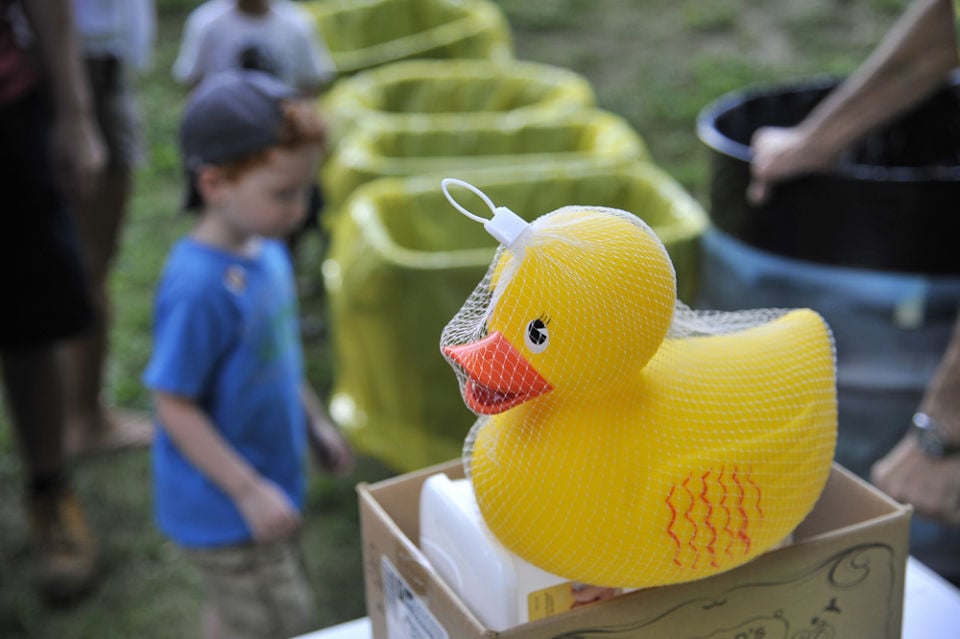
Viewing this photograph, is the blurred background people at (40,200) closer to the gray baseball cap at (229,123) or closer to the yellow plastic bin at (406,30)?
the gray baseball cap at (229,123)

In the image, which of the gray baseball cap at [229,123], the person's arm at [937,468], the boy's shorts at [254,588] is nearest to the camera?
the person's arm at [937,468]

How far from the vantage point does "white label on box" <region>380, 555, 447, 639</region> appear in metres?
0.85

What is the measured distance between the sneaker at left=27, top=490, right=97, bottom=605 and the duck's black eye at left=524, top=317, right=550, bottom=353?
172 cm

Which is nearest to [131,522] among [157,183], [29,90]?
[29,90]

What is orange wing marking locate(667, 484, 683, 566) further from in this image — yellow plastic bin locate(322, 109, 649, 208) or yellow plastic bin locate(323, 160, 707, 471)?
yellow plastic bin locate(322, 109, 649, 208)

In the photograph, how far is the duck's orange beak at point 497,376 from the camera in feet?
2.42

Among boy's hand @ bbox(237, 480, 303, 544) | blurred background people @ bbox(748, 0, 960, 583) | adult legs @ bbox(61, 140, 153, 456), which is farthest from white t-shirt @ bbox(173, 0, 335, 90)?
boy's hand @ bbox(237, 480, 303, 544)

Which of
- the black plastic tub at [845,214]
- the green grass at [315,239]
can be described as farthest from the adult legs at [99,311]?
the black plastic tub at [845,214]

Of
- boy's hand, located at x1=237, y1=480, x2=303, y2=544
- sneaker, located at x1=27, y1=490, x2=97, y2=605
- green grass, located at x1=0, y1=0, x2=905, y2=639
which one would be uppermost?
boy's hand, located at x1=237, y1=480, x2=303, y2=544

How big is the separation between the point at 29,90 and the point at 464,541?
1.48 meters

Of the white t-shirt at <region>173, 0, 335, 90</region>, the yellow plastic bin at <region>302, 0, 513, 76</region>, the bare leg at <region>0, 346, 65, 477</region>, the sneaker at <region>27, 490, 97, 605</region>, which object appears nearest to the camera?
the bare leg at <region>0, 346, 65, 477</region>

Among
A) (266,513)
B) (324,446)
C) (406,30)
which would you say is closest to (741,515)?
(266,513)

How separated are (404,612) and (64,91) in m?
1.45

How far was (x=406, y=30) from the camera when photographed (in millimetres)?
4703
